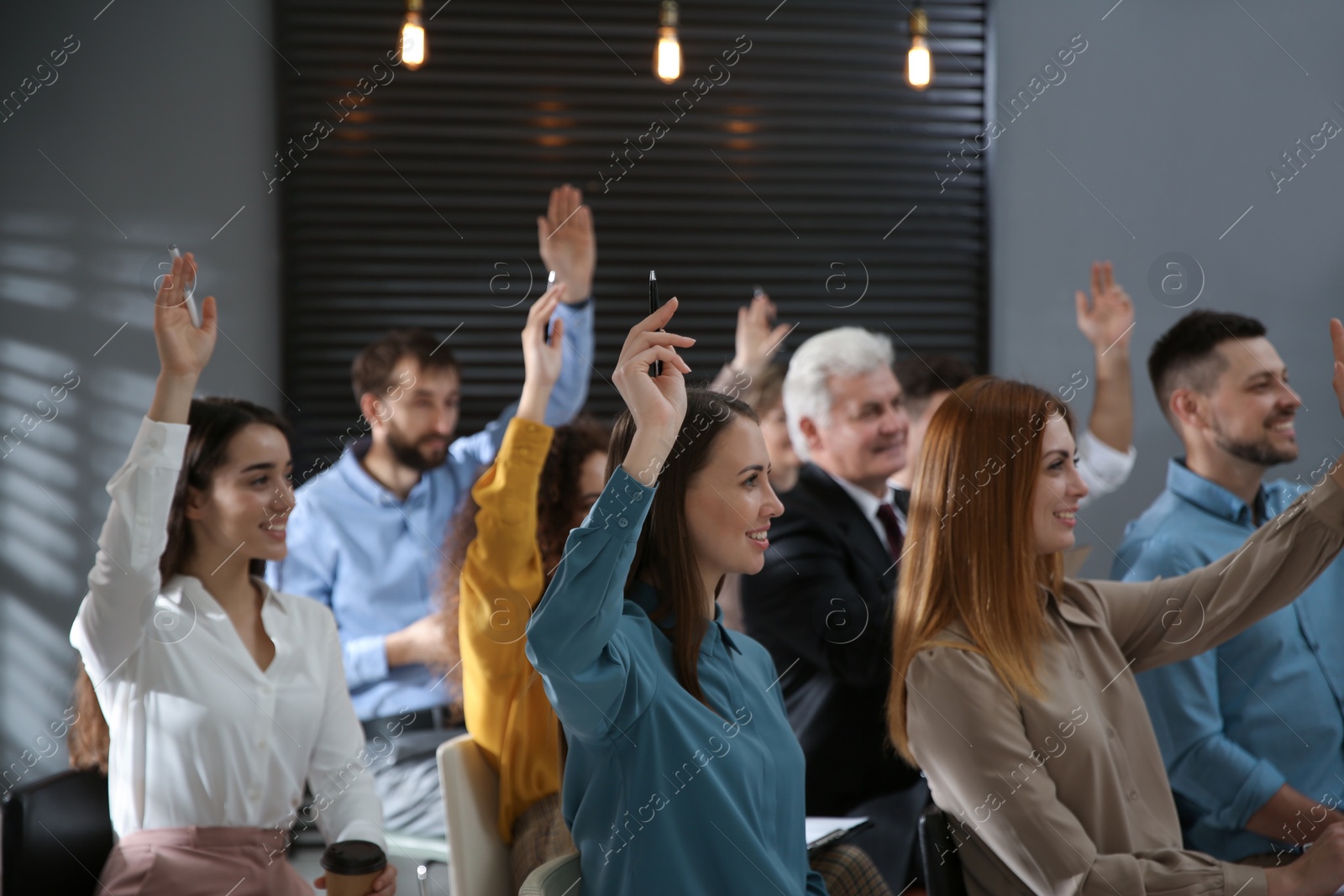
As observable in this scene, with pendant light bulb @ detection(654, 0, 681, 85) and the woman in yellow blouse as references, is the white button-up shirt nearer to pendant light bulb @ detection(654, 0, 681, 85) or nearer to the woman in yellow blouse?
the woman in yellow blouse

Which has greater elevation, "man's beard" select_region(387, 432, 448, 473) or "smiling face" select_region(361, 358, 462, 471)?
"smiling face" select_region(361, 358, 462, 471)

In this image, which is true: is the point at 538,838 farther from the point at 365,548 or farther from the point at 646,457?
the point at 365,548

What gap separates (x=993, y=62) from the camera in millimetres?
4418

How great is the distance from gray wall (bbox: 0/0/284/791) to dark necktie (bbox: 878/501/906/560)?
2.49m

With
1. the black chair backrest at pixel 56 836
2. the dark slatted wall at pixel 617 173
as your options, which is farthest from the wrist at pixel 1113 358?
the black chair backrest at pixel 56 836

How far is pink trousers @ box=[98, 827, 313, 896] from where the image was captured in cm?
191

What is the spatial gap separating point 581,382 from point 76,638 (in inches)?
72.7

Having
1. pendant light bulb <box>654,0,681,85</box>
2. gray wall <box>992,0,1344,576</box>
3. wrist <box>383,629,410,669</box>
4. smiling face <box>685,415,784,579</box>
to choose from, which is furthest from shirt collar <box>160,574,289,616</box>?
gray wall <box>992,0,1344,576</box>

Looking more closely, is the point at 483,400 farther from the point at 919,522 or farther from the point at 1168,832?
the point at 1168,832

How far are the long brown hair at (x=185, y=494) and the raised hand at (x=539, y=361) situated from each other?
0.53m

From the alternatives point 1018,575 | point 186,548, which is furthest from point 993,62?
point 186,548

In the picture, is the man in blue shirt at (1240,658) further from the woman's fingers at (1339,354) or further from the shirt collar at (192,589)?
the shirt collar at (192,589)

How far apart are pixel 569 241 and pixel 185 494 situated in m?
1.37

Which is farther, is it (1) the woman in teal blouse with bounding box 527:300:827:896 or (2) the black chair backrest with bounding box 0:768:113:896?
(2) the black chair backrest with bounding box 0:768:113:896
